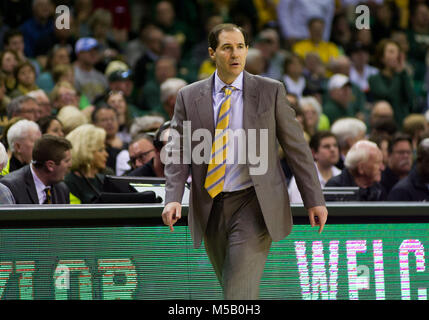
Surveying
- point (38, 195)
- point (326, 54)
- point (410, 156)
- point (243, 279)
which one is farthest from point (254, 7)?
point (243, 279)

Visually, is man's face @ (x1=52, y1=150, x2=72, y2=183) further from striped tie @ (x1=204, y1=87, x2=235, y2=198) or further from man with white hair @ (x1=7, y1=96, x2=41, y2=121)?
striped tie @ (x1=204, y1=87, x2=235, y2=198)

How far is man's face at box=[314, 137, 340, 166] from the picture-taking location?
885 cm

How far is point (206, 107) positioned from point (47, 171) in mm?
2385

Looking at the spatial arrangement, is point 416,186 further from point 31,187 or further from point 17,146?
point 17,146

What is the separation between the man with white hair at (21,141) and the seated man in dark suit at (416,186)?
3072 millimetres

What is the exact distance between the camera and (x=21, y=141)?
25.3ft

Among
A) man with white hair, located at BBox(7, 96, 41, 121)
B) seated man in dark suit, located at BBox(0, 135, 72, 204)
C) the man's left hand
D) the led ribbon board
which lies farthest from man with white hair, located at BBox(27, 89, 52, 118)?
the man's left hand

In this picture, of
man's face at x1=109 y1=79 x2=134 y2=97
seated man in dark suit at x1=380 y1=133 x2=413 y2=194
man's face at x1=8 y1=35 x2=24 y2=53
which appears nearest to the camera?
seated man in dark suit at x1=380 y1=133 x2=413 y2=194

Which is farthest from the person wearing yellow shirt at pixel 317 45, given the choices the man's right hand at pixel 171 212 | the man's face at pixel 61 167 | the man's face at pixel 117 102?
the man's right hand at pixel 171 212

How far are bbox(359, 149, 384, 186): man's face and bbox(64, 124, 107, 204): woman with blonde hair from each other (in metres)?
2.28

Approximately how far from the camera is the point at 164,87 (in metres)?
10.6

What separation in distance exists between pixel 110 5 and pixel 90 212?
29.9 feet

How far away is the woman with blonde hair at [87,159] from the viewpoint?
787 centimetres

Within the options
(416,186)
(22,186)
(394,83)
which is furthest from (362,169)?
(394,83)
